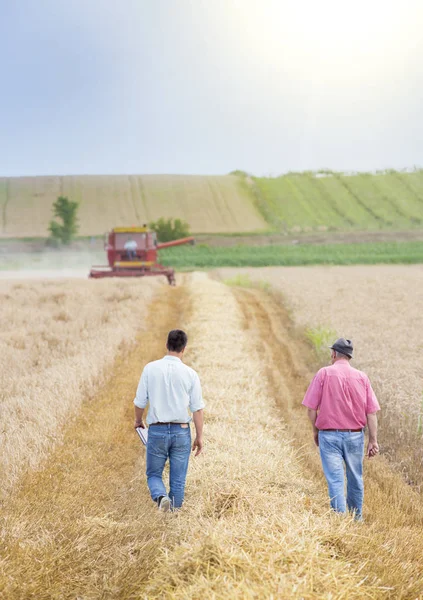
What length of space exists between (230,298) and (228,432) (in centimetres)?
1367

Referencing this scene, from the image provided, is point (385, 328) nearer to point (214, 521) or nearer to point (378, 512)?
point (378, 512)

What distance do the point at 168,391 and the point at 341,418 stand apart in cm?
156

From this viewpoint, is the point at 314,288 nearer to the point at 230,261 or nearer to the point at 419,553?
the point at 419,553

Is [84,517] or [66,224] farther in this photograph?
[66,224]

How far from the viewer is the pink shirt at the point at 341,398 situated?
5293mm

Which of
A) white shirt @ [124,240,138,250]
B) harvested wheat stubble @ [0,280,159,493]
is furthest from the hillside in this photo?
harvested wheat stubble @ [0,280,159,493]

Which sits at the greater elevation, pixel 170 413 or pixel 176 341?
pixel 176 341

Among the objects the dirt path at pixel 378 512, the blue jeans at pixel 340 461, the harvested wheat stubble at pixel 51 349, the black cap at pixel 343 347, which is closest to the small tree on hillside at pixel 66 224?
the harvested wheat stubble at pixel 51 349

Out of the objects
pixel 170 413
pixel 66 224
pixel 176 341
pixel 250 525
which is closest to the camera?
pixel 250 525

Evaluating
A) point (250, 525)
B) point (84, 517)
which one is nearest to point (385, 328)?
point (250, 525)

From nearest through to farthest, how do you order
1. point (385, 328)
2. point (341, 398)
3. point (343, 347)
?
A: point (341, 398) < point (343, 347) < point (385, 328)

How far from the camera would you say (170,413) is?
16.4 ft

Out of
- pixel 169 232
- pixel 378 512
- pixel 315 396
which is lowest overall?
pixel 378 512

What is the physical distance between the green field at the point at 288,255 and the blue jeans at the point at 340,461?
36.3 m
